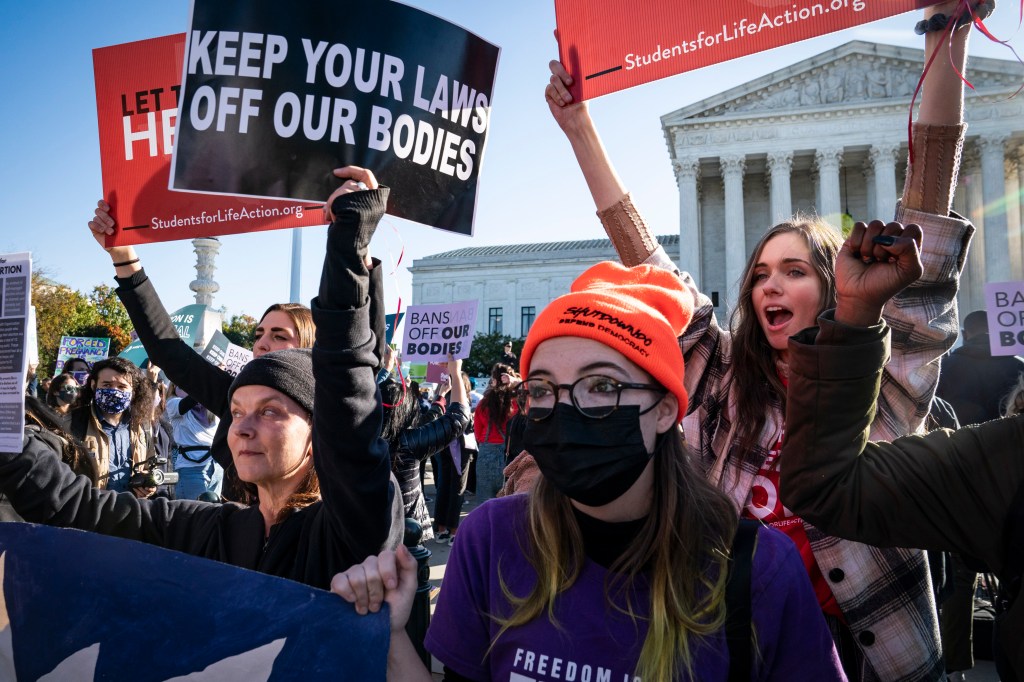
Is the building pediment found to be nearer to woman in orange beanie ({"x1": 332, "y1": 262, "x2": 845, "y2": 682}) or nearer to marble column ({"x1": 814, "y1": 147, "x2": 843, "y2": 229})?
marble column ({"x1": 814, "y1": 147, "x2": 843, "y2": 229})

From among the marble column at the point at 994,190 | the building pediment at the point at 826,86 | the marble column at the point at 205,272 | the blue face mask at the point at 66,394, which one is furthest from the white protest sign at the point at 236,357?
the marble column at the point at 994,190

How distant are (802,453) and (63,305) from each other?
33.6m

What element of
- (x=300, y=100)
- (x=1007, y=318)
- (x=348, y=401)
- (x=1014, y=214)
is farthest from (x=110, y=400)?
(x=1014, y=214)

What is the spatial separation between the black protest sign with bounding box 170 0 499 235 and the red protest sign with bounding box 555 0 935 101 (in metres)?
0.63

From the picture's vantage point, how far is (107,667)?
1.42 m

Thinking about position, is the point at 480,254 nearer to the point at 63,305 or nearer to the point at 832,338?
the point at 63,305

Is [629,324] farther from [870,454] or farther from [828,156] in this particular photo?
[828,156]

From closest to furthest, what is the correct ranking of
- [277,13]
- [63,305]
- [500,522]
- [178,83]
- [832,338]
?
[832,338] < [500,522] < [277,13] < [178,83] < [63,305]

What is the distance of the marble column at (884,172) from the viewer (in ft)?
127

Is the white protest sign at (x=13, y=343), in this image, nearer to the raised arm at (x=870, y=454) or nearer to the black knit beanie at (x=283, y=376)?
the black knit beanie at (x=283, y=376)

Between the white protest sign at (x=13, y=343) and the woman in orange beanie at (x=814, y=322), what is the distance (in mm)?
1781

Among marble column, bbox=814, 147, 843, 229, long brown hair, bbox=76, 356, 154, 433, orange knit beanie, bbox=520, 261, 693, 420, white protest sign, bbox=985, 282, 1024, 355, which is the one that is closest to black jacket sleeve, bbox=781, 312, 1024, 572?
orange knit beanie, bbox=520, 261, 693, 420

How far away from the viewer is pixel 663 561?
4.69 ft

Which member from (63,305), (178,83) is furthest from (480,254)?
(178,83)
